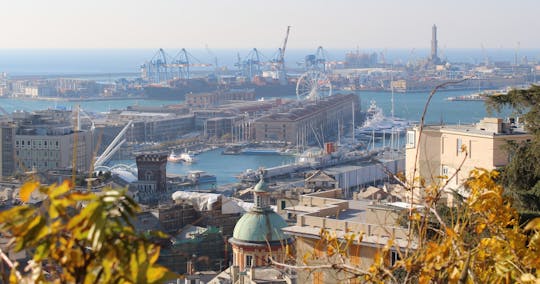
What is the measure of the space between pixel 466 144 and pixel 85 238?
5657 millimetres

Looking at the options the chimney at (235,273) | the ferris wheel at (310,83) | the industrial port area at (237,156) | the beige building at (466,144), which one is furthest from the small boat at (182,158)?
the chimney at (235,273)

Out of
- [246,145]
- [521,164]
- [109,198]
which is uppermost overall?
[109,198]

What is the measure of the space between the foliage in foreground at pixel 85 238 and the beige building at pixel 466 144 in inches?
212

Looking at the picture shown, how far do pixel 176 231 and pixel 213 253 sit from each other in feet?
3.18

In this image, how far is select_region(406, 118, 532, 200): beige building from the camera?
21.4ft

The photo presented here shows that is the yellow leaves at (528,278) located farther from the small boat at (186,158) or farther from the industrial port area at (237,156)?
the small boat at (186,158)

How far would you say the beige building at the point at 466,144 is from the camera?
21.4ft

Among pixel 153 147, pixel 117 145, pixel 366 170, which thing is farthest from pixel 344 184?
pixel 153 147

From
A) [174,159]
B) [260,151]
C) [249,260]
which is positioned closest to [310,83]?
[260,151]

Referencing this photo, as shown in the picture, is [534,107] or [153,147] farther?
[153,147]

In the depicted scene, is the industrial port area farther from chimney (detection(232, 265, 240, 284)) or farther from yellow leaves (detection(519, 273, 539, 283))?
yellow leaves (detection(519, 273, 539, 283))

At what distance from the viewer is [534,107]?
4742 mm

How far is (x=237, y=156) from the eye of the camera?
90.3 feet

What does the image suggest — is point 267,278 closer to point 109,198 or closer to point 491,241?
point 491,241
